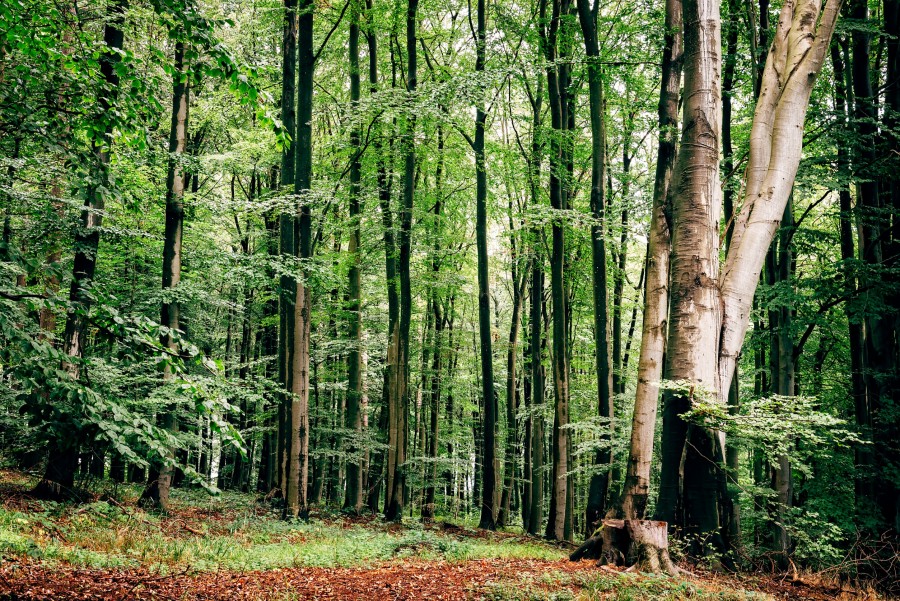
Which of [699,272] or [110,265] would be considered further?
[110,265]

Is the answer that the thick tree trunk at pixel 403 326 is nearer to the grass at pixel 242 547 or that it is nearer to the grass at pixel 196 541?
the grass at pixel 242 547

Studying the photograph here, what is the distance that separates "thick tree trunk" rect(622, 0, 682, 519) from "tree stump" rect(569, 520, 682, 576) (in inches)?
12.2

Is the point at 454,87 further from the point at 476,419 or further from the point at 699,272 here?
the point at 476,419

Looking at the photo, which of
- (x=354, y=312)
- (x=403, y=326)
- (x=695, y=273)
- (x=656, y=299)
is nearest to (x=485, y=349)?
(x=403, y=326)

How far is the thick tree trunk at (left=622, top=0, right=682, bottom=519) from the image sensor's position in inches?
276

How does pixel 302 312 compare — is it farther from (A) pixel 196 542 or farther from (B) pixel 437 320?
(B) pixel 437 320

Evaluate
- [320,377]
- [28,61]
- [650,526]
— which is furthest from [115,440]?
[320,377]

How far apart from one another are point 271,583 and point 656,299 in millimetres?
6218

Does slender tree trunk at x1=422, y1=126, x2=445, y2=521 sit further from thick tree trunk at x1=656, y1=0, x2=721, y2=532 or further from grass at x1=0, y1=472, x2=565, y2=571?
thick tree trunk at x1=656, y1=0, x2=721, y2=532

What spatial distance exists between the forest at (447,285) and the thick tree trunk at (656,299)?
4 centimetres

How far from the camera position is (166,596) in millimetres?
4730

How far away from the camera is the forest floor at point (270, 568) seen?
16.4 feet

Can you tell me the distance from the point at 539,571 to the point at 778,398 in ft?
11.0

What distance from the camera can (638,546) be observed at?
6203 mm
